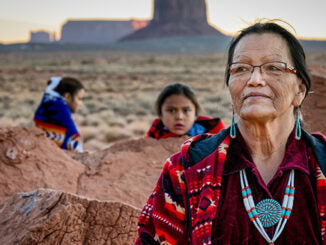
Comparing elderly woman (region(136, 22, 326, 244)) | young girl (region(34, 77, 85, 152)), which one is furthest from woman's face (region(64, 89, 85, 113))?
elderly woman (region(136, 22, 326, 244))

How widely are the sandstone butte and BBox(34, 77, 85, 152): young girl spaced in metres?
1.49

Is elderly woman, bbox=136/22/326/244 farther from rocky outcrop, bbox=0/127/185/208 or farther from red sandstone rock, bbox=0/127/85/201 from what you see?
red sandstone rock, bbox=0/127/85/201

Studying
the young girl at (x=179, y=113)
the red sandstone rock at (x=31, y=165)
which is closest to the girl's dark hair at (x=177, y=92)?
the young girl at (x=179, y=113)

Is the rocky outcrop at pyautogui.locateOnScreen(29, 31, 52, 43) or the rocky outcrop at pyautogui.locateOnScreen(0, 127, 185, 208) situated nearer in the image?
the rocky outcrop at pyautogui.locateOnScreen(0, 127, 185, 208)

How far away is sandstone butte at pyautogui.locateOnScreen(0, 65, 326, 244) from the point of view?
7.46 feet

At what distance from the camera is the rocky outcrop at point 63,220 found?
7.27 feet

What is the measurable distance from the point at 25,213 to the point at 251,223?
4.44 ft

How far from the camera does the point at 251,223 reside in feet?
5.43

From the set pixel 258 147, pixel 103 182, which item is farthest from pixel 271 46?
pixel 103 182

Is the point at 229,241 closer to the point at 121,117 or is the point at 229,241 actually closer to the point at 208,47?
the point at 121,117

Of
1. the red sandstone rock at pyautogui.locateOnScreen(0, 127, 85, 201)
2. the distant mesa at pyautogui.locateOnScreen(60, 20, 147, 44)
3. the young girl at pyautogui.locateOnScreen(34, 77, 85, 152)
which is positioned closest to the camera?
the red sandstone rock at pyautogui.locateOnScreen(0, 127, 85, 201)

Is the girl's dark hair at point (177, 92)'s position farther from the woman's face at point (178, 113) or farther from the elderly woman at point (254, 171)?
the elderly woman at point (254, 171)

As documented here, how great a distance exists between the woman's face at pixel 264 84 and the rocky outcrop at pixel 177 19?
3930 inches

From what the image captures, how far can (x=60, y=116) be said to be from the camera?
5.86 metres
